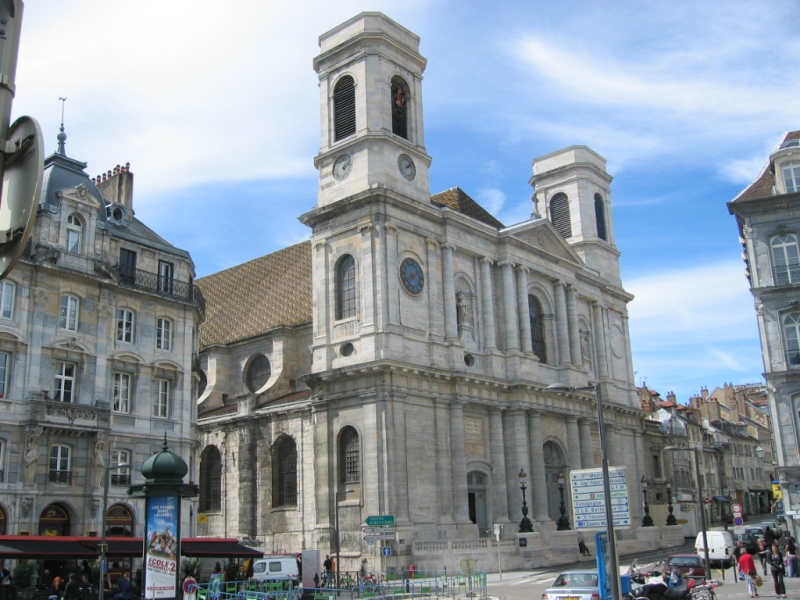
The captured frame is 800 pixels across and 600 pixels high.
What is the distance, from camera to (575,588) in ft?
62.0

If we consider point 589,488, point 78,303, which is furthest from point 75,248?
point 589,488

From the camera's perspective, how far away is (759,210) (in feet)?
115

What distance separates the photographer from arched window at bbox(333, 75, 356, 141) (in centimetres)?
4006

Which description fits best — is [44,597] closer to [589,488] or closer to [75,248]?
[75,248]

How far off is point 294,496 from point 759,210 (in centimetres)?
2507

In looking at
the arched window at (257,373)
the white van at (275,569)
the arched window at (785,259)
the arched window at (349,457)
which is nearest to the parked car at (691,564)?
the white van at (275,569)

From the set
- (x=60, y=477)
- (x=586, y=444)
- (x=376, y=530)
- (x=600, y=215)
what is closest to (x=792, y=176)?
(x=586, y=444)

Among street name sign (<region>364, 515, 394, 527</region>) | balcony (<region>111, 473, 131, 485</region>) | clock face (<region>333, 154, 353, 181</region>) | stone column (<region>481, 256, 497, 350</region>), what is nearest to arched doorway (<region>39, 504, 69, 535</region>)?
balcony (<region>111, 473, 131, 485</region>)

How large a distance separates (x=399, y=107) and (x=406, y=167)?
10.6 feet

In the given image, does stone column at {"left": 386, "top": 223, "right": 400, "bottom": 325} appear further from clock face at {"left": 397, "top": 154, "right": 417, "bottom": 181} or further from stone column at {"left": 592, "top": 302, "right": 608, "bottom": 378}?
stone column at {"left": 592, "top": 302, "right": 608, "bottom": 378}

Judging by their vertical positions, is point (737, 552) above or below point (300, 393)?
below

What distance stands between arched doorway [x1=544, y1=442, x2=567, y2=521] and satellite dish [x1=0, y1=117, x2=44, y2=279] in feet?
132

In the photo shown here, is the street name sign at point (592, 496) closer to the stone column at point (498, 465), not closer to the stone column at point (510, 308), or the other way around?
the stone column at point (498, 465)

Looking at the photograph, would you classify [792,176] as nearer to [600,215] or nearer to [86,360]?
[600,215]
